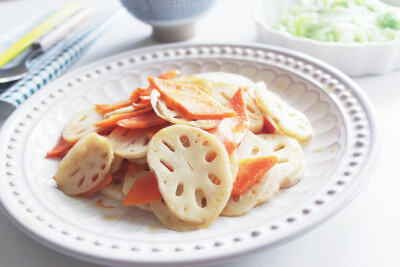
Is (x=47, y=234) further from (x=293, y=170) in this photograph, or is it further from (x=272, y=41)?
(x=272, y=41)

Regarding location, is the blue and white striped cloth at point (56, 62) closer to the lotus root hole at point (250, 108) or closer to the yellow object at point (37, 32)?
the yellow object at point (37, 32)

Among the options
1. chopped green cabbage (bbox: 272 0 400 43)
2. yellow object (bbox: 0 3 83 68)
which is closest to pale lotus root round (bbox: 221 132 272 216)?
chopped green cabbage (bbox: 272 0 400 43)

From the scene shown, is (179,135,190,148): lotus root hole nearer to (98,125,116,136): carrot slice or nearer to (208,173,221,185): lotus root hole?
(208,173,221,185): lotus root hole

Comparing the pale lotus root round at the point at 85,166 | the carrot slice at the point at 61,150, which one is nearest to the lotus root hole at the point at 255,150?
the pale lotus root round at the point at 85,166

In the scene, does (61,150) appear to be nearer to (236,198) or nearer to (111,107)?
(111,107)

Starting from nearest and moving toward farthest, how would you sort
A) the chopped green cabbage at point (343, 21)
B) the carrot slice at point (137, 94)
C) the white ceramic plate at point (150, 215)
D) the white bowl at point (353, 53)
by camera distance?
the white ceramic plate at point (150, 215) → the carrot slice at point (137, 94) → the white bowl at point (353, 53) → the chopped green cabbage at point (343, 21)

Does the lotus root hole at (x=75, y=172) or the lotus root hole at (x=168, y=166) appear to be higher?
the lotus root hole at (x=168, y=166)
